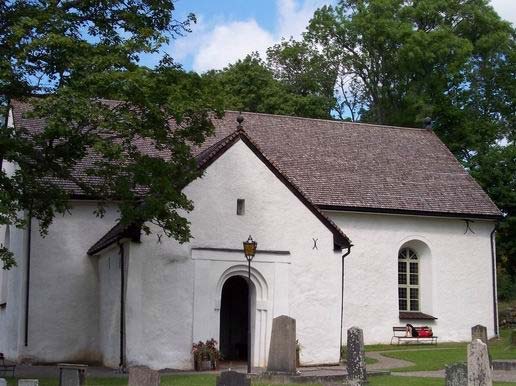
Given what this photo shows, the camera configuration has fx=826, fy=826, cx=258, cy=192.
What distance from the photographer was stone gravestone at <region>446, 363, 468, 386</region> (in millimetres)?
14320

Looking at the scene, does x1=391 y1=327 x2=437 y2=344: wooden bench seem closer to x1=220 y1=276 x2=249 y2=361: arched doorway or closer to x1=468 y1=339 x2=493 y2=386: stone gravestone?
x1=220 y1=276 x2=249 y2=361: arched doorway

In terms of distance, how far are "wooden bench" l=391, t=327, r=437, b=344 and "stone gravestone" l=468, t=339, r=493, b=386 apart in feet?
57.0

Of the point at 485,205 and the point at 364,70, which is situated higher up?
the point at 364,70

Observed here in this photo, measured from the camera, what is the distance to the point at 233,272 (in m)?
24.0

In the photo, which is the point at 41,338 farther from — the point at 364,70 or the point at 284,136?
the point at 364,70

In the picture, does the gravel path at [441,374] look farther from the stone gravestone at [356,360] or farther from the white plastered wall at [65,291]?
the white plastered wall at [65,291]

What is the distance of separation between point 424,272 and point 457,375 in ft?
60.8

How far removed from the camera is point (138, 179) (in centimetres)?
1905

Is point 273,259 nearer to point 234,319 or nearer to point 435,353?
point 234,319

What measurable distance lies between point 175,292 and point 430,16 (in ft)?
106

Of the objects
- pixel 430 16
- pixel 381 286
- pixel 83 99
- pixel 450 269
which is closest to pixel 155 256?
pixel 83 99

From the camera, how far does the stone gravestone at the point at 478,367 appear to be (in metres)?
13.7

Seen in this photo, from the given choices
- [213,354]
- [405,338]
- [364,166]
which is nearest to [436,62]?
[364,166]

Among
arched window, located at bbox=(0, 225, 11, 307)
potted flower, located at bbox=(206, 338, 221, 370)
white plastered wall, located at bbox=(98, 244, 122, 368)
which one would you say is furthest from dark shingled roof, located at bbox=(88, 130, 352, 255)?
arched window, located at bbox=(0, 225, 11, 307)
